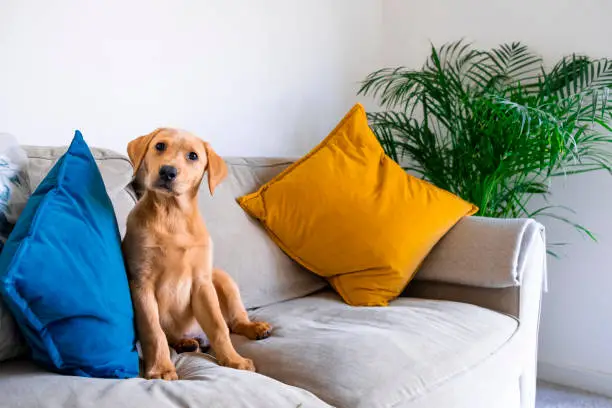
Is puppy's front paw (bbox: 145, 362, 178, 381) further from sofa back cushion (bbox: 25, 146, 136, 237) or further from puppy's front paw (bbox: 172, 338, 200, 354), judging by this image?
sofa back cushion (bbox: 25, 146, 136, 237)

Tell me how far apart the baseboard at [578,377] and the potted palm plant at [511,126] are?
603 millimetres

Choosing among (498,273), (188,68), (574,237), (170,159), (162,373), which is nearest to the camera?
(162,373)

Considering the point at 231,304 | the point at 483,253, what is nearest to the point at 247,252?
the point at 231,304

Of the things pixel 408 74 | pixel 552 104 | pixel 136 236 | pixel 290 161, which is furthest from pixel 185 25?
pixel 552 104

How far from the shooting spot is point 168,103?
2275mm

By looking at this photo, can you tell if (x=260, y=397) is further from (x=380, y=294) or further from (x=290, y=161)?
(x=290, y=161)

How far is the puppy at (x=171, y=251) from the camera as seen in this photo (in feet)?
4.46

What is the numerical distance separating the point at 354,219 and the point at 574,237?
3.78ft

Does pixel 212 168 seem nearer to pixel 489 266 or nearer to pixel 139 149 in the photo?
pixel 139 149

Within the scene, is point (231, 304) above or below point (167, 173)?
below

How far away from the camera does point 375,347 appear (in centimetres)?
139

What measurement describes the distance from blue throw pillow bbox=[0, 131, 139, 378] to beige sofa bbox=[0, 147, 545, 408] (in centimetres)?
7

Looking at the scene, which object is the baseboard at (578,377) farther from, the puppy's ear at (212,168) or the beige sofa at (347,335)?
the puppy's ear at (212,168)

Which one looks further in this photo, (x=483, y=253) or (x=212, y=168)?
(x=483, y=253)
